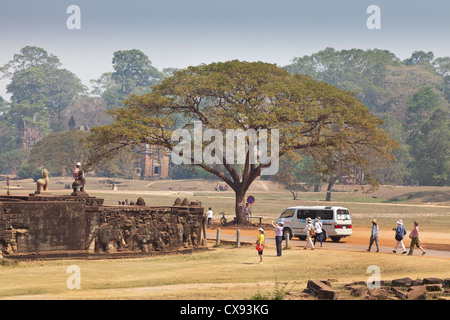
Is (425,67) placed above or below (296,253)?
above

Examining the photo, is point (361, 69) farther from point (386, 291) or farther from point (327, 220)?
point (386, 291)

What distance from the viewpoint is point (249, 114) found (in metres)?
45.9

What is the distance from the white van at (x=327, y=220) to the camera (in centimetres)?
3638

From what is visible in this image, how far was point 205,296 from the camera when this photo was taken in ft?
59.7

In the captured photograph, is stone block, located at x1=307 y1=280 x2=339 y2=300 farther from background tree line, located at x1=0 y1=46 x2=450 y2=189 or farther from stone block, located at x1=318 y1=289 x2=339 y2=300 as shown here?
background tree line, located at x1=0 y1=46 x2=450 y2=189

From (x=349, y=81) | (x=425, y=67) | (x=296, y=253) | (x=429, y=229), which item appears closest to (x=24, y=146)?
(x=349, y=81)

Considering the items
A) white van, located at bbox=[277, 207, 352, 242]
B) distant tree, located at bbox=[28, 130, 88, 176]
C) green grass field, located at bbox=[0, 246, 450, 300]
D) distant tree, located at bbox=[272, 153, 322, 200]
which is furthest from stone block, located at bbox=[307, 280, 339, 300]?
distant tree, located at bbox=[28, 130, 88, 176]

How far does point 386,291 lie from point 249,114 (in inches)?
1147

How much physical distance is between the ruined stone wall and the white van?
22.6 feet

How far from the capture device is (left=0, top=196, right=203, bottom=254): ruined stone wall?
27156mm

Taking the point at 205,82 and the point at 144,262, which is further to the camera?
the point at 205,82

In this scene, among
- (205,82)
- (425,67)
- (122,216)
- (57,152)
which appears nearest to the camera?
(122,216)
